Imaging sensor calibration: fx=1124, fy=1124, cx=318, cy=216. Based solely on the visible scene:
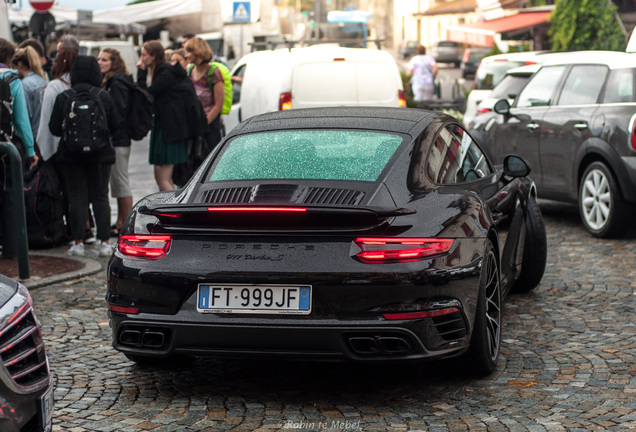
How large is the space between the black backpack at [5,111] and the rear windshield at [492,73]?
36.0 ft

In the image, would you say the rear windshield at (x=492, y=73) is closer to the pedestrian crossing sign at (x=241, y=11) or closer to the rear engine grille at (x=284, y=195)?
the pedestrian crossing sign at (x=241, y=11)

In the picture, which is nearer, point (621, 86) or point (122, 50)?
point (621, 86)

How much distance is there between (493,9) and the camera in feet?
162

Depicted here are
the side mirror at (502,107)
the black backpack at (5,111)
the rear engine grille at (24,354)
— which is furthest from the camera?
the side mirror at (502,107)

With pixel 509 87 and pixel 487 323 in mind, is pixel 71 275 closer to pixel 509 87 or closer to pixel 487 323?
pixel 487 323

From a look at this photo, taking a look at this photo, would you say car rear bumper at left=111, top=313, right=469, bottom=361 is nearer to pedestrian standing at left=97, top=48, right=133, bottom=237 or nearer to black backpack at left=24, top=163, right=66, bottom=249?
Result: black backpack at left=24, top=163, right=66, bottom=249

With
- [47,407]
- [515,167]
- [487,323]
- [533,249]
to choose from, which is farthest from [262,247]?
[533,249]

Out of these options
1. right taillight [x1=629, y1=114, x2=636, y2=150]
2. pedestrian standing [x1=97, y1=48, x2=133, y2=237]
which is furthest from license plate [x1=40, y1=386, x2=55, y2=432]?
right taillight [x1=629, y1=114, x2=636, y2=150]

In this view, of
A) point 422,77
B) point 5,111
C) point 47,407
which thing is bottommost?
point 422,77

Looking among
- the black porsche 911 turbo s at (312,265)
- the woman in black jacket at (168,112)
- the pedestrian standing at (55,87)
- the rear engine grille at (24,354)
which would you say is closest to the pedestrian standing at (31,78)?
the pedestrian standing at (55,87)

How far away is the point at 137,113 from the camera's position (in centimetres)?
A: 1070

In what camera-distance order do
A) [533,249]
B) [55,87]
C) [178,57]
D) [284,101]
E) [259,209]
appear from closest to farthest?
1. [259,209]
2. [533,249]
3. [55,87]
4. [178,57]
5. [284,101]

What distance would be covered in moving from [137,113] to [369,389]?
19.0 feet

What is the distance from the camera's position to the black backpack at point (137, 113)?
1065cm
